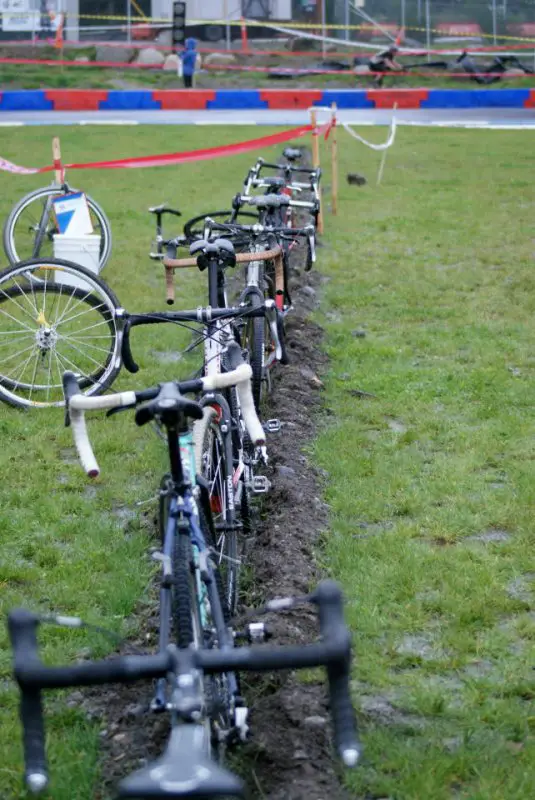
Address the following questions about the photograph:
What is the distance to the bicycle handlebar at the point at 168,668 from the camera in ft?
7.10

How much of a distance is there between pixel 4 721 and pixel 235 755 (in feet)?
2.63

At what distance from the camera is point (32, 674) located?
216cm

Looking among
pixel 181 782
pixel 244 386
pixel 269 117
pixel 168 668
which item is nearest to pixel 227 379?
pixel 244 386

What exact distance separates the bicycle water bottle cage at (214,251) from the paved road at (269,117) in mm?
17848

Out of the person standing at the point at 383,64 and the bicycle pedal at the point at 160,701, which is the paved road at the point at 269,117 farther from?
the bicycle pedal at the point at 160,701

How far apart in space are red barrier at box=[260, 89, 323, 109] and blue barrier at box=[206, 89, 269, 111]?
0.14 metres

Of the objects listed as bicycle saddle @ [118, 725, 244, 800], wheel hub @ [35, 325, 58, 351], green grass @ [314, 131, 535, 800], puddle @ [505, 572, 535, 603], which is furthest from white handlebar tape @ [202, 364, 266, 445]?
wheel hub @ [35, 325, 58, 351]

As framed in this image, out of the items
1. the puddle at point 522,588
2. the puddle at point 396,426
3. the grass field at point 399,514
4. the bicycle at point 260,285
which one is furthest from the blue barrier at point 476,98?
the puddle at point 522,588

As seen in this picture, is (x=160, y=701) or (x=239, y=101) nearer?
(x=160, y=701)

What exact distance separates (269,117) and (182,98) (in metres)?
3.55

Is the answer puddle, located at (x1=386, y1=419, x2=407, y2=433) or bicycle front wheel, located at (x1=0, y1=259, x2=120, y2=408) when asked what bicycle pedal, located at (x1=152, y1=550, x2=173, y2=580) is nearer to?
bicycle front wheel, located at (x1=0, y1=259, x2=120, y2=408)

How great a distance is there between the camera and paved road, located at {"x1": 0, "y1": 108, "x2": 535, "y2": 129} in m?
23.1

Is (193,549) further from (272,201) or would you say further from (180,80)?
(180,80)

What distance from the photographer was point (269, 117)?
24391 mm
